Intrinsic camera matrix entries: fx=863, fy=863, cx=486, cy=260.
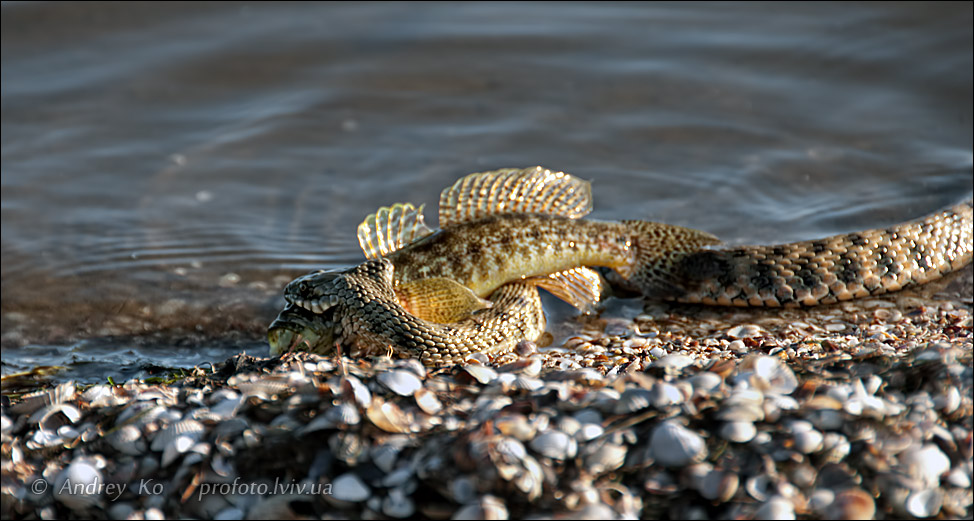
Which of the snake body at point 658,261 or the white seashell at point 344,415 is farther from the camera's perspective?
the snake body at point 658,261

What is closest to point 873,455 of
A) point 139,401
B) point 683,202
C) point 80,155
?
point 139,401

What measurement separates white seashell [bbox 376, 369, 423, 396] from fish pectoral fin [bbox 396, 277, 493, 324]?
5.78 feet

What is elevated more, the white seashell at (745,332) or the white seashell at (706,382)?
the white seashell at (706,382)

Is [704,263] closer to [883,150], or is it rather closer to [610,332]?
[610,332]

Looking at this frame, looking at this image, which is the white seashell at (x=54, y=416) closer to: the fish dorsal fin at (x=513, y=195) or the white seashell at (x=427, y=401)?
the white seashell at (x=427, y=401)

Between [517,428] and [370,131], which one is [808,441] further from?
[370,131]

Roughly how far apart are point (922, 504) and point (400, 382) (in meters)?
1.53

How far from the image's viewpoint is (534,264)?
195 inches

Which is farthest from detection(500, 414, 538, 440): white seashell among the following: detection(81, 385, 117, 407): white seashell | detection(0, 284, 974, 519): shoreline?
detection(81, 385, 117, 407): white seashell

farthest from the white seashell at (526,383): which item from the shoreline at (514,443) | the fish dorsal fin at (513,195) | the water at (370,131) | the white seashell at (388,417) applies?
the water at (370,131)

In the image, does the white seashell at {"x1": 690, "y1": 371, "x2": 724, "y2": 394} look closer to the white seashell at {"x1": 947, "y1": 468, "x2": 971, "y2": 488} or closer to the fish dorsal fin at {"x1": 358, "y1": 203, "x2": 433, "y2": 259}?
the white seashell at {"x1": 947, "y1": 468, "x2": 971, "y2": 488}

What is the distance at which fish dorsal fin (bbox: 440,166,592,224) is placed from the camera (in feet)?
16.6

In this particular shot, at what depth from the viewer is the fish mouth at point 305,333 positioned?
4.36 m

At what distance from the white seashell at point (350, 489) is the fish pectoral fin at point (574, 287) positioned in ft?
8.90
